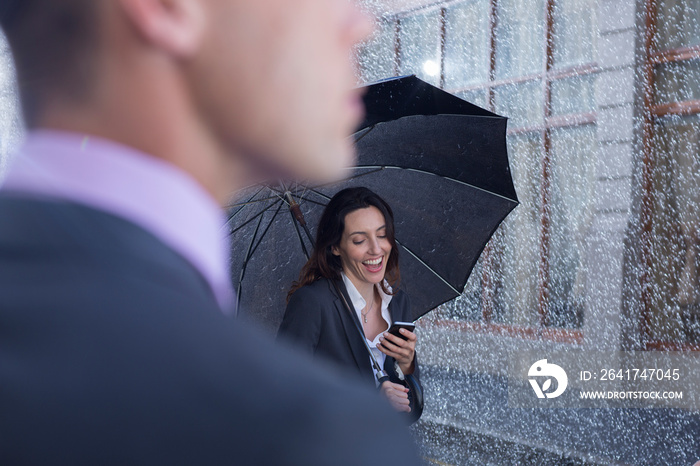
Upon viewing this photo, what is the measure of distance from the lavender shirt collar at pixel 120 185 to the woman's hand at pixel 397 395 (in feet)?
6.98

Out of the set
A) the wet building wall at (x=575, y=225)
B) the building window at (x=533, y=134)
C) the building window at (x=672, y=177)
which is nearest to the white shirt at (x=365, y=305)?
the wet building wall at (x=575, y=225)

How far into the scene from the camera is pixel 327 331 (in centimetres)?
261

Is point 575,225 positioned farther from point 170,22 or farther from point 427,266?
point 170,22

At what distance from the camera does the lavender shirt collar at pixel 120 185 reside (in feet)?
1.25

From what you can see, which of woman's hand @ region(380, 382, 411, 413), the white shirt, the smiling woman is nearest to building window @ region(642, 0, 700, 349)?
the smiling woman

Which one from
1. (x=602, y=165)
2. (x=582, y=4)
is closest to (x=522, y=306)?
(x=602, y=165)

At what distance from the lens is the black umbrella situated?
3.41m

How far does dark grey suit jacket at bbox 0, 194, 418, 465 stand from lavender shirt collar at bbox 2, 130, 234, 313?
5cm

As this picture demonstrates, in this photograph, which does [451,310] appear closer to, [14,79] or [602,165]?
[602,165]

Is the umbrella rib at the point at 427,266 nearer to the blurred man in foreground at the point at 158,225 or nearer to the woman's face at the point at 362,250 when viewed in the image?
the woman's face at the point at 362,250

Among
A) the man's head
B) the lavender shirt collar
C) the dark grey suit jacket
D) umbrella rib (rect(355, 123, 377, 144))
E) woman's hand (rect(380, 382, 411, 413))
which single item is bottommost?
woman's hand (rect(380, 382, 411, 413))

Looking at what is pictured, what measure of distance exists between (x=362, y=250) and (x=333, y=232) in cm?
14

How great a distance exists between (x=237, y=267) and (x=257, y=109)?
3.20m

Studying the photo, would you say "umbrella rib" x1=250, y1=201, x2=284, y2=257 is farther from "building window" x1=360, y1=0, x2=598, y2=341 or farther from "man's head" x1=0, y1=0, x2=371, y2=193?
"building window" x1=360, y1=0, x2=598, y2=341
